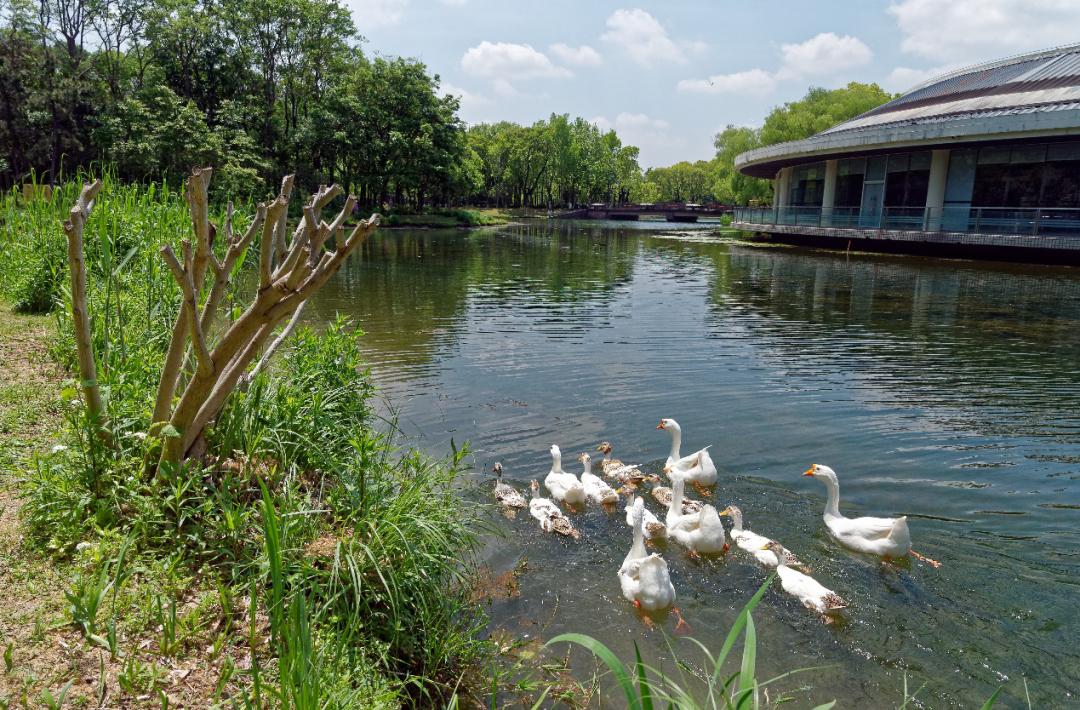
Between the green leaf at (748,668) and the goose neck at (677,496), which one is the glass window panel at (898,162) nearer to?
the goose neck at (677,496)

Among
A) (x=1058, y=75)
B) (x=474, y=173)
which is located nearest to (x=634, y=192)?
(x=474, y=173)

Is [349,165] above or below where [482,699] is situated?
above

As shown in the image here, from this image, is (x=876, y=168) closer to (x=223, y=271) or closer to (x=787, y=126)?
(x=787, y=126)

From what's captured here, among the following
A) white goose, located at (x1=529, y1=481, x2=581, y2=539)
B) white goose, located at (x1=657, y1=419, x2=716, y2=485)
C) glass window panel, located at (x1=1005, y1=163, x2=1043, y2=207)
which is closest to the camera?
white goose, located at (x1=529, y1=481, x2=581, y2=539)

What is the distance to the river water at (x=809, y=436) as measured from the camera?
4.79 meters

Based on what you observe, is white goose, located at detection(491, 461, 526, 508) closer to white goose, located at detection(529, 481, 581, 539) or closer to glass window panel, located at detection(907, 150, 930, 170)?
white goose, located at detection(529, 481, 581, 539)

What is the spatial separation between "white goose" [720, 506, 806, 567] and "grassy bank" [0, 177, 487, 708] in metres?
2.42

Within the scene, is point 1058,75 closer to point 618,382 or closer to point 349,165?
point 618,382

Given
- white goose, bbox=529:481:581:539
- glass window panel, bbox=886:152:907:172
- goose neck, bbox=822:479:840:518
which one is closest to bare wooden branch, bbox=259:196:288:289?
white goose, bbox=529:481:581:539

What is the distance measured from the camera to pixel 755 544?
5945mm

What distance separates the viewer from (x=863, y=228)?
1244 inches

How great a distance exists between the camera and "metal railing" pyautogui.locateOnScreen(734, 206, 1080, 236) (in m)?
25.5

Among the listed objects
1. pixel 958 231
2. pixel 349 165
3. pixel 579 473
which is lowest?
pixel 579 473

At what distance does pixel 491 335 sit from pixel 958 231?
920 inches
